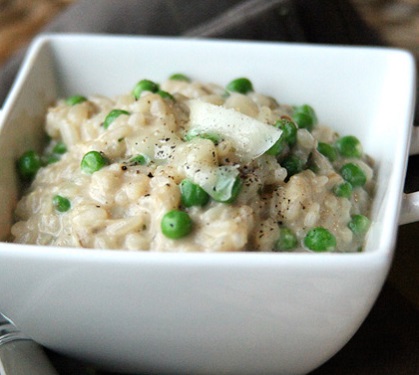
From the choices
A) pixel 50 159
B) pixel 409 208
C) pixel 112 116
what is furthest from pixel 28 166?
pixel 409 208

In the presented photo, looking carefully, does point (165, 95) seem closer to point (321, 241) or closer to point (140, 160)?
point (140, 160)

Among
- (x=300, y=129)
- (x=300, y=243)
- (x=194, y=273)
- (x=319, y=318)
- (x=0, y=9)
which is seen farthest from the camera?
(x=0, y=9)

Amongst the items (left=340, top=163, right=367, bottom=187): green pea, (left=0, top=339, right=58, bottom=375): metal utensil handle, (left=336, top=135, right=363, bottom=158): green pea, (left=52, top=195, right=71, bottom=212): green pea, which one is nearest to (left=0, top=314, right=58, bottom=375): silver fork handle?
(left=0, top=339, right=58, bottom=375): metal utensil handle

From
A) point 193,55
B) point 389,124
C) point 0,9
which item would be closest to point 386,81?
point 389,124

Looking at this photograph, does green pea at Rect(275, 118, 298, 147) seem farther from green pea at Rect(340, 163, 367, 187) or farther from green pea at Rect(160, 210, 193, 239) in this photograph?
green pea at Rect(160, 210, 193, 239)

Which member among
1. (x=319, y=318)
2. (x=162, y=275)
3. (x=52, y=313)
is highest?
(x=162, y=275)

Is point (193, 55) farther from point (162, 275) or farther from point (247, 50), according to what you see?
point (162, 275)
